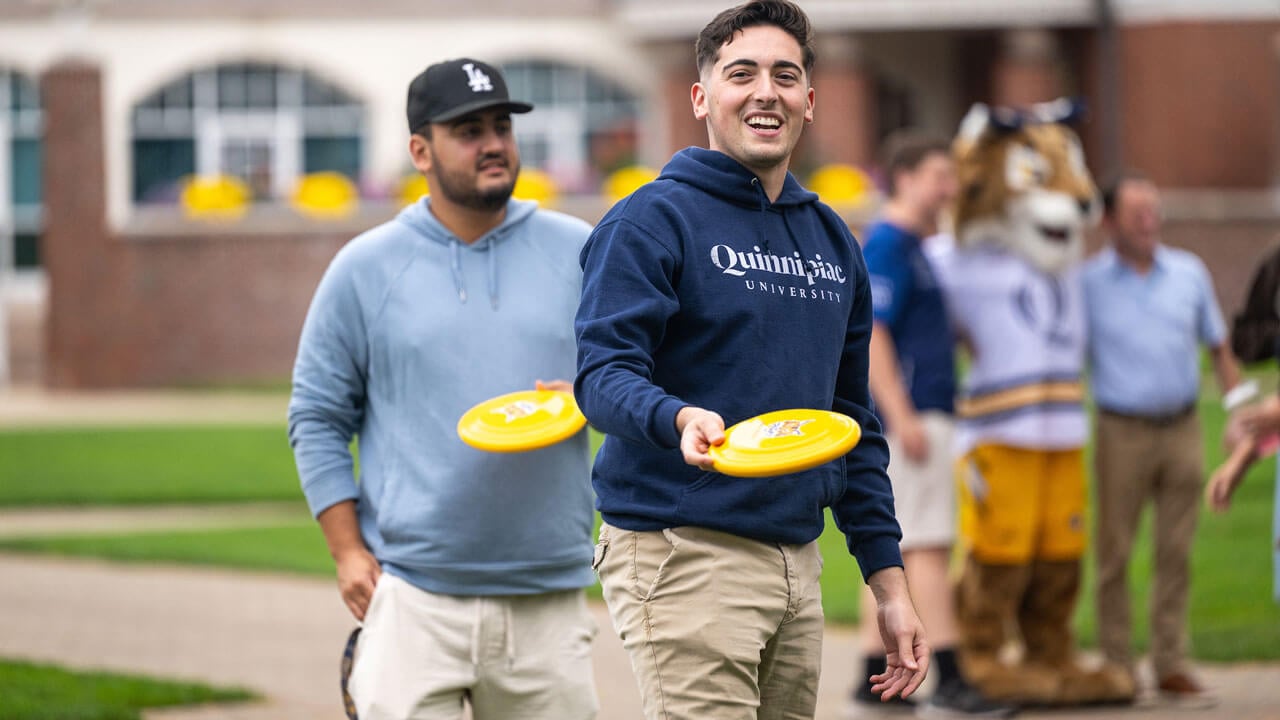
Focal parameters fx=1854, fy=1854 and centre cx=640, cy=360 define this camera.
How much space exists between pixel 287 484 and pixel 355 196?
1288 centimetres

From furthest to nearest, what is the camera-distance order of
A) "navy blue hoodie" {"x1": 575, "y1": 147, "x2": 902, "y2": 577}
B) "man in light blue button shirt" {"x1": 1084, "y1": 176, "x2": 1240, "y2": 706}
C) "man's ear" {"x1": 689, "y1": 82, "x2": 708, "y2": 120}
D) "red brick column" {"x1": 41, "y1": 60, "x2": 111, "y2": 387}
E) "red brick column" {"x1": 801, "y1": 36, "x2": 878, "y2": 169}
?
"red brick column" {"x1": 801, "y1": 36, "x2": 878, "y2": 169}
"red brick column" {"x1": 41, "y1": 60, "x2": 111, "y2": 387}
"man in light blue button shirt" {"x1": 1084, "y1": 176, "x2": 1240, "y2": 706}
"man's ear" {"x1": 689, "y1": 82, "x2": 708, "y2": 120}
"navy blue hoodie" {"x1": 575, "y1": 147, "x2": 902, "y2": 577}

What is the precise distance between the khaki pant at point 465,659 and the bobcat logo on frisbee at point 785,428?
145 centimetres

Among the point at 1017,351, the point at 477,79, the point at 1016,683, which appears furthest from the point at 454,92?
the point at 1016,683

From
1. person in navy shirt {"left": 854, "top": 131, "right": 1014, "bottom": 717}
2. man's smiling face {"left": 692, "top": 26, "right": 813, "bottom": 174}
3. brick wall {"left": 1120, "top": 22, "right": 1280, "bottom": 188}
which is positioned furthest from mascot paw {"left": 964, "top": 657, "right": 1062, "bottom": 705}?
brick wall {"left": 1120, "top": 22, "right": 1280, "bottom": 188}

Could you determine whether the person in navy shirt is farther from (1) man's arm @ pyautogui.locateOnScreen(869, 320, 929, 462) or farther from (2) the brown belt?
(2) the brown belt

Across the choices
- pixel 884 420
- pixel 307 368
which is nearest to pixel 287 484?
pixel 884 420

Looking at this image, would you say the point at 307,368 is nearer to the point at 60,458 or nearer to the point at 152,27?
the point at 60,458

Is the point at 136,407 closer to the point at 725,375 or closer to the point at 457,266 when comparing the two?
the point at 457,266

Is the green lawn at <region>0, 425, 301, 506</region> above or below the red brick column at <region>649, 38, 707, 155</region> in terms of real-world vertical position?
below

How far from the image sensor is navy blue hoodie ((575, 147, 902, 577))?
3.41 m

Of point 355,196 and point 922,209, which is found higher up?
point 922,209

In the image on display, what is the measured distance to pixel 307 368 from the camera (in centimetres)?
457

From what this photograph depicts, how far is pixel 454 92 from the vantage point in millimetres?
4590

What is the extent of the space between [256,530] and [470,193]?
8670 mm
